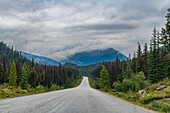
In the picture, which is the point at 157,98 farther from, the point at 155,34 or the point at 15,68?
the point at 15,68

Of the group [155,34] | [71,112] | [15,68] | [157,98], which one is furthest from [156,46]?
[15,68]

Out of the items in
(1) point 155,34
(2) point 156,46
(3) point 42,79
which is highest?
(1) point 155,34

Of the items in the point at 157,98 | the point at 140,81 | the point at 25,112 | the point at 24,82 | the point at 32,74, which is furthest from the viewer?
the point at 32,74

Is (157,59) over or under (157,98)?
over

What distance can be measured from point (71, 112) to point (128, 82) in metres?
43.8

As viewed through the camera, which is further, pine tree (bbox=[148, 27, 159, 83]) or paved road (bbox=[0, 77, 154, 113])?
pine tree (bbox=[148, 27, 159, 83])

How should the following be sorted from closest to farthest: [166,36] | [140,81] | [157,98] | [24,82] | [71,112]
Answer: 1. [71,112]
2. [157,98]
3. [166,36]
4. [140,81]
5. [24,82]

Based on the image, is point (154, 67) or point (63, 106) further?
point (154, 67)

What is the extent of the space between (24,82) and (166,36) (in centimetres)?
4469

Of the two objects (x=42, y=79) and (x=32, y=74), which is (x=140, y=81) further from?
(x=42, y=79)

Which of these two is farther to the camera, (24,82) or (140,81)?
(24,82)

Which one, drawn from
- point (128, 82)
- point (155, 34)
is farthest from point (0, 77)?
point (155, 34)

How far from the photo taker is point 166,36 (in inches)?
1340

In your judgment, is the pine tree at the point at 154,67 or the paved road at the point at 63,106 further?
the pine tree at the point at 154,67
